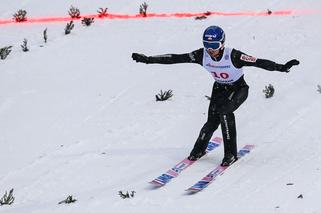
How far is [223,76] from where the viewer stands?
281 inches

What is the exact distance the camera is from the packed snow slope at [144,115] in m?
6.56

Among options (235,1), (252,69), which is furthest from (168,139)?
(235,1)

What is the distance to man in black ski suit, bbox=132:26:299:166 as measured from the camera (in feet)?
22.4

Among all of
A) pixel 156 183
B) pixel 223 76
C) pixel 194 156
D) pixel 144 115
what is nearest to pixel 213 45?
pixel 223 76

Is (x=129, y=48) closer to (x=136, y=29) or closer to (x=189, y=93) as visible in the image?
(x=136, y=29)

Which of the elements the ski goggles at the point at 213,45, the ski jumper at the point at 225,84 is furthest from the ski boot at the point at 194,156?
the ski goggles at the point at 213,45

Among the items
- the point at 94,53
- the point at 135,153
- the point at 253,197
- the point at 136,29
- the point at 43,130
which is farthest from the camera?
the point at 136,29

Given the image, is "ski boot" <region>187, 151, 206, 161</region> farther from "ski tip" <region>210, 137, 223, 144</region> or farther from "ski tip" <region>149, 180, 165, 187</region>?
"ski tip" <region>149, 180, 165, 187</region>

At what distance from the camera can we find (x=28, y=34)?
532 inches

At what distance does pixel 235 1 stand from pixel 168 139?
6.84m

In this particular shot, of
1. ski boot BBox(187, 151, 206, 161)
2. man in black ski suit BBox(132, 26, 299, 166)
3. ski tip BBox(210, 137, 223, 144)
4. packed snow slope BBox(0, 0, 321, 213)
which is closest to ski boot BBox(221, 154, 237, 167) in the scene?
man in black ski suit BBox(132, 26, 299, 166)

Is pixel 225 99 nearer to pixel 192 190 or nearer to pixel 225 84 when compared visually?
pixel 225 84

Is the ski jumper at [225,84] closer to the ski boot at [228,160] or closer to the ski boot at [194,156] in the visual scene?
the ski boot at [228,160]

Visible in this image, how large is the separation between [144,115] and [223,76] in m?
2.52
